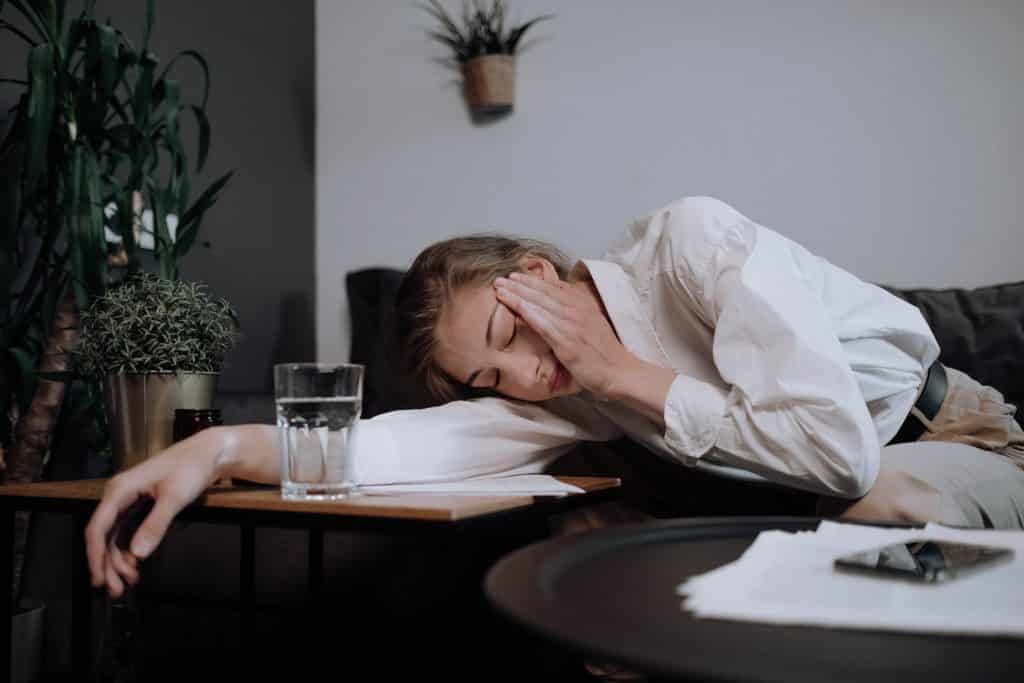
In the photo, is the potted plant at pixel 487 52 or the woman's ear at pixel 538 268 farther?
the potted plant at pixel 487 52

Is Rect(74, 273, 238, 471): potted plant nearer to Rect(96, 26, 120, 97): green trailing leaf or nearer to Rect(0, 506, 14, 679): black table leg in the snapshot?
Rect(0, 506, 14, 679): black table leg

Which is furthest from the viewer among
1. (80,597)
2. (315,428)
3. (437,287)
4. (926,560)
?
(437,287)

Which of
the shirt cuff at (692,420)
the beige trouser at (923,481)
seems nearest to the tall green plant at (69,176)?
the beige trouser at (923,481)

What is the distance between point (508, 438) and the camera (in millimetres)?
1243

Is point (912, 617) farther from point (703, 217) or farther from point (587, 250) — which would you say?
point (587, 250)

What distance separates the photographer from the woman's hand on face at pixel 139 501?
808mm

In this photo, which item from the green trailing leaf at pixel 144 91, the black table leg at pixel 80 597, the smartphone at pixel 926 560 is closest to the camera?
the smartphone at pixel 926 560

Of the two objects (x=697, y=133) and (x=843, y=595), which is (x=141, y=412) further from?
(x=697, y=133)

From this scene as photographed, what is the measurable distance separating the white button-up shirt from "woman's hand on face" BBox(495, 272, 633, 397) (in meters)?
0.08

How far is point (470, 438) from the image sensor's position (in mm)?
1211

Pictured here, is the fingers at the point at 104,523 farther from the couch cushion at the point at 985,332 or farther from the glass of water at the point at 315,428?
the couch cushion at the point at 985,332

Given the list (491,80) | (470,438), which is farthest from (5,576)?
(491,80)

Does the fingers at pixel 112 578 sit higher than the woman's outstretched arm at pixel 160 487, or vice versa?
the woman's outstretched arm at pixel 160 487

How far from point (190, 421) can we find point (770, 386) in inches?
28.4
